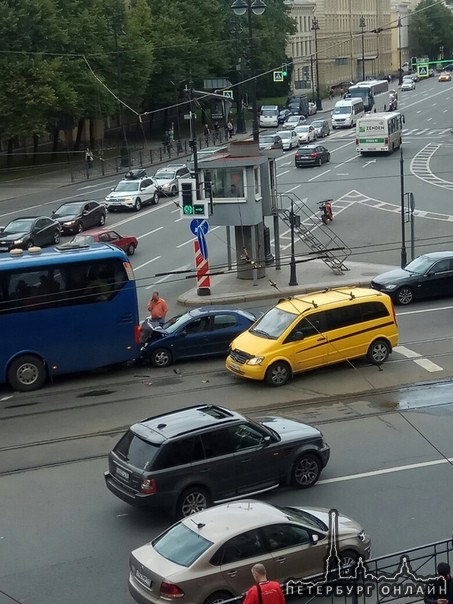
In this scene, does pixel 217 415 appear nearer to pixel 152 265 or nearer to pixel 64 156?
pixel 152 265

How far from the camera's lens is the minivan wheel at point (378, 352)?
22.3 metres

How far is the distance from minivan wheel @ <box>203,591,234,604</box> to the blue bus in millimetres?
11874

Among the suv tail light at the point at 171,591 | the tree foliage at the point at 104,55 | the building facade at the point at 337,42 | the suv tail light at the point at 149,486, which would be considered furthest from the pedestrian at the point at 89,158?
the building facade at the point at 337,42

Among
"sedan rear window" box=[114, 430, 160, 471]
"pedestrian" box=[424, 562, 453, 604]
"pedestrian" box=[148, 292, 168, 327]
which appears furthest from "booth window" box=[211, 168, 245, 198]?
"pedestrian" box=[424, 562, 453, 604]

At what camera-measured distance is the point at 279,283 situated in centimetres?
3225

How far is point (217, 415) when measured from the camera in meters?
14.7

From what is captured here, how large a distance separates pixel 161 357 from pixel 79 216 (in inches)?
849

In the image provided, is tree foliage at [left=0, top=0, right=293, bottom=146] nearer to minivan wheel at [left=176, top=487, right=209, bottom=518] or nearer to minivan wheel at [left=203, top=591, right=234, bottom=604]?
minivan wheel at [left=176, top=487, right=209, bottom=518]

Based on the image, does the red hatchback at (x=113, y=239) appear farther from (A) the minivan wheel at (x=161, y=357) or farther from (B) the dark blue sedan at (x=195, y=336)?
(A) the minivan wheel at (x=161, y=357)

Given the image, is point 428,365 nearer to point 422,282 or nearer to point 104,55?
point 422,282

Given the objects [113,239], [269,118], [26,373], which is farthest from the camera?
[269,118]

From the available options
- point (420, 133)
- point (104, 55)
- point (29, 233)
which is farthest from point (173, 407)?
point (420, 133)

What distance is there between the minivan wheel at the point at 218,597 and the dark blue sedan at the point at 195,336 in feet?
42.2

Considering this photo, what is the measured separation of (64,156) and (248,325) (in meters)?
52.2
